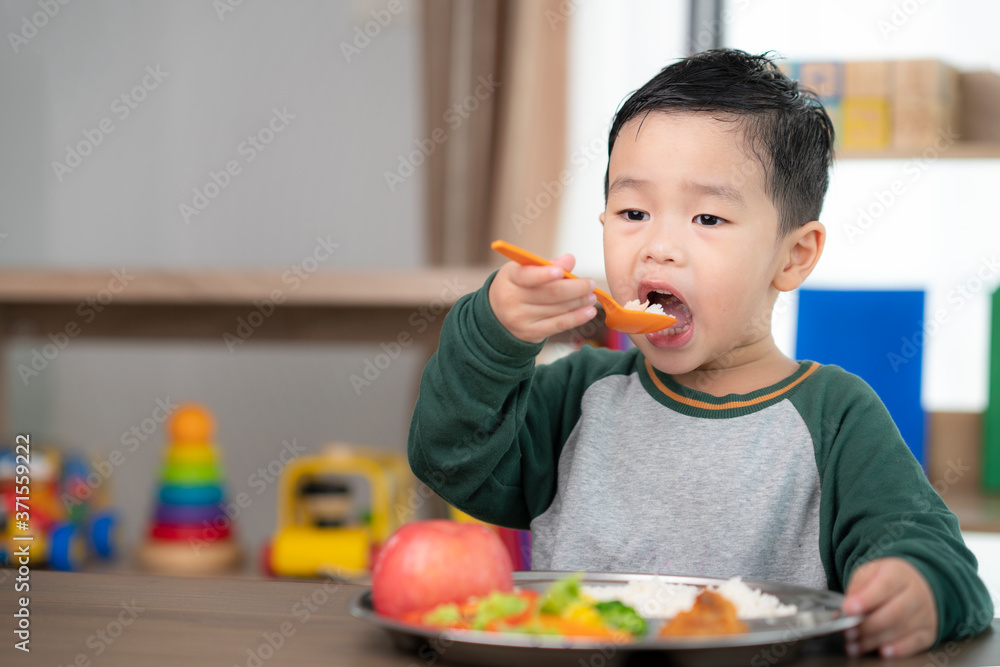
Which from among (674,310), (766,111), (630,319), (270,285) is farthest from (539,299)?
(270,285)

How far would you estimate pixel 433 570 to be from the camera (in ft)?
1.89

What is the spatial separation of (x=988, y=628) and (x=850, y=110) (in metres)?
1.70

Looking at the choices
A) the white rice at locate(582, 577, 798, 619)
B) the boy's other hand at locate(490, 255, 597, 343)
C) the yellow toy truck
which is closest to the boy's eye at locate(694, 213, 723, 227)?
the boy's other hand at locate(490, 255, 597, 343)

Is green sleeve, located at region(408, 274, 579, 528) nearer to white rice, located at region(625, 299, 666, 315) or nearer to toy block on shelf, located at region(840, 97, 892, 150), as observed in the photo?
white rice, located at region(625, 299, 666, 315)

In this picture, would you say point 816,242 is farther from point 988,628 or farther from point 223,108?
point 223,108

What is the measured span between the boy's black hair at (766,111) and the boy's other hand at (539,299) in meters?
0.25

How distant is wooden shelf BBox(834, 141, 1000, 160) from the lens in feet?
6.97

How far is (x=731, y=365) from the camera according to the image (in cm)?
97

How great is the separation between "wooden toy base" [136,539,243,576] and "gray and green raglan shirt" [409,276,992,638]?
1.32 m

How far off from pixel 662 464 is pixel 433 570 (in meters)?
0.39

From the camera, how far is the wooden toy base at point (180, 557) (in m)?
2.08

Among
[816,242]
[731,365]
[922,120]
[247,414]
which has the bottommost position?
[247,414]

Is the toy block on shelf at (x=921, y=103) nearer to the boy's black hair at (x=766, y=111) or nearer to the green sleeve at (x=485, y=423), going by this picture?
the boy's black hair at (x=766, y=111)

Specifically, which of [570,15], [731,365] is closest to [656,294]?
[731,365]
